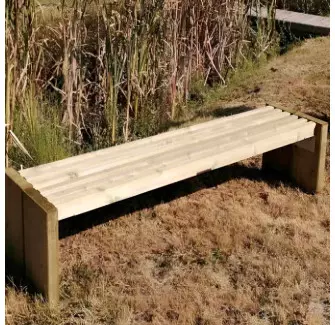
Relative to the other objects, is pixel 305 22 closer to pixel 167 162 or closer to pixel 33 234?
pixel 167 162

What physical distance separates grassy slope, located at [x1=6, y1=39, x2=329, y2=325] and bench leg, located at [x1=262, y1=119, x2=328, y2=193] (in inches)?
3.1

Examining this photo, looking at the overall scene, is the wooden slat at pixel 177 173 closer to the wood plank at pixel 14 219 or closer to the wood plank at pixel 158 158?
the wood plank at pixel 158 158

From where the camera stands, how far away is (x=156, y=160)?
127 inches

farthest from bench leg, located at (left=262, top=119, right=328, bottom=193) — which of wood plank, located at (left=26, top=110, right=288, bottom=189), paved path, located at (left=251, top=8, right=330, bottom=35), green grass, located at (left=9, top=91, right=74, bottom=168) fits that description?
paved path, located at (left=251, top=8, right=330, bottom=35)

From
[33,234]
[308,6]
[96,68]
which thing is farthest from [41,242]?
[308,6]

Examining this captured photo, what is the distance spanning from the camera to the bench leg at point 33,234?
8.60 feet

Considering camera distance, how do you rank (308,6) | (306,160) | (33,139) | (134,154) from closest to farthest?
1. (134,154)
2. (33,139)
3. (306,160)
4. (308,6)

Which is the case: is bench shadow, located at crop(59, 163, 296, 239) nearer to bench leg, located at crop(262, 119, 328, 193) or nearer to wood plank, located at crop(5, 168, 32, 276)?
bench leg, located at crop(262, 119, 328, 193)

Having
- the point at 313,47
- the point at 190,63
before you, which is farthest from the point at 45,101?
the point at 313,47

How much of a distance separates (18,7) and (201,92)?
2.18m

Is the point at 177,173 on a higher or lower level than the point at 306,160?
higher

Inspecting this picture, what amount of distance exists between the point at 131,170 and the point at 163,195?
765mm

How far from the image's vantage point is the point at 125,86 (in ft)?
14.8

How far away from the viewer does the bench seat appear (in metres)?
2.83
